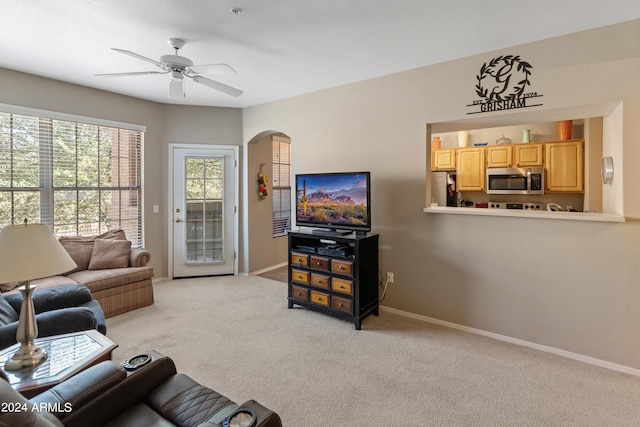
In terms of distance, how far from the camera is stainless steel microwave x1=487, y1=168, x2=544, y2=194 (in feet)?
16.2

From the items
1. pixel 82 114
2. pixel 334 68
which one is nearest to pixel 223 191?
pixel 82 114

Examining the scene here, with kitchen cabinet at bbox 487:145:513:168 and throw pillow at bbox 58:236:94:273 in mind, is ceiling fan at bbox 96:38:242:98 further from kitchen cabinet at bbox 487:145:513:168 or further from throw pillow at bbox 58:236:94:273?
kitchen cabinet at bbox 487:145:513:168

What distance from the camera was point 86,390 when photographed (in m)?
1.33

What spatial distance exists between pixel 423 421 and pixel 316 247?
7.02 ft

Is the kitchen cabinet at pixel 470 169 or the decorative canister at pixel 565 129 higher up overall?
the decorative canister at pixel 565 129

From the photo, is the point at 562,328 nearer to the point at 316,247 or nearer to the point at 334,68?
the point at 316,247

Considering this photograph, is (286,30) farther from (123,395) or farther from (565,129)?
(565,129)

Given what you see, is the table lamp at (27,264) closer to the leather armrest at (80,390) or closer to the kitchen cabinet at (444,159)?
the leather armrest at (80,390)

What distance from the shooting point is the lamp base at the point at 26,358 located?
1638 mm

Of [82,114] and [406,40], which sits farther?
[82,114]

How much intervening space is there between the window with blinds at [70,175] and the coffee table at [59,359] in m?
2.53

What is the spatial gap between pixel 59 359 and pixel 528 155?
232 inches

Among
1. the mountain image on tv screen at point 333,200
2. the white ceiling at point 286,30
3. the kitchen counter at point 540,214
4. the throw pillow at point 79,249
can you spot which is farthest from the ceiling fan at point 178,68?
the kitchen counter at point 540,214

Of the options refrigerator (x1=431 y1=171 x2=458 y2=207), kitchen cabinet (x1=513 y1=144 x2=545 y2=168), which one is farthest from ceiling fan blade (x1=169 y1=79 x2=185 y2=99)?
kitchen cabinet (x1=513 y1=144 x2=545 y2=168)
